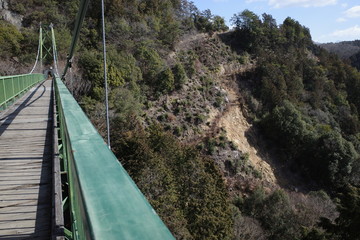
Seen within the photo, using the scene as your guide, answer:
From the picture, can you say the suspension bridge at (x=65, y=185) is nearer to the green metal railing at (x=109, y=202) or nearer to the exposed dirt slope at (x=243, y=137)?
the green metal railing at (x=109, y=202)

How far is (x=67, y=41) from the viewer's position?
28156 mm

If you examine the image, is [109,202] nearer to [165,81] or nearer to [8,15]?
[165,81]

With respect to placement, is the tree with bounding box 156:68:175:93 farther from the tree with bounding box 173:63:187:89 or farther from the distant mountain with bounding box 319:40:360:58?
the distant mountain with bounding box 319:40:360:58

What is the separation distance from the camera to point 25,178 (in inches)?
135

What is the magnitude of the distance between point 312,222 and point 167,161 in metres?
9.57

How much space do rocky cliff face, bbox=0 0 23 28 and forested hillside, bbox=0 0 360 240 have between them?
21 cm

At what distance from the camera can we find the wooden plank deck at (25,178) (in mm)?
2467

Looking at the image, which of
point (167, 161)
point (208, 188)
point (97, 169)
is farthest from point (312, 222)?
point (97, 169)

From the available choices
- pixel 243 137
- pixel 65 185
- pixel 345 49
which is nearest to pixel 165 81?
pixel 243 137

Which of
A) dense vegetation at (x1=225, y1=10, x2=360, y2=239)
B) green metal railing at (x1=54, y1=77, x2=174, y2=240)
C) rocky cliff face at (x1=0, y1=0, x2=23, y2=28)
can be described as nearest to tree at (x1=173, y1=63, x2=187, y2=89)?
dense vegetation at (x1=225, y1=10, x2=360, y2=239)

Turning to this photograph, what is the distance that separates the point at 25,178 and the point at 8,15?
32.3 m

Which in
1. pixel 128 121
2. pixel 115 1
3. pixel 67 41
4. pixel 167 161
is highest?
pixel 115 1

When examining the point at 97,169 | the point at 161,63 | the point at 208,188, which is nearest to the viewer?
the point at 97,169

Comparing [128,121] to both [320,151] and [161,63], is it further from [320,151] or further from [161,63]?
[320,151]
